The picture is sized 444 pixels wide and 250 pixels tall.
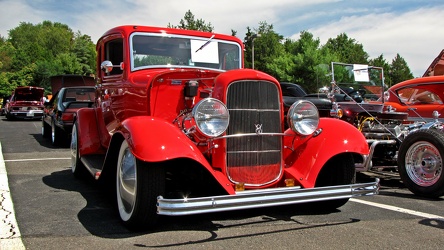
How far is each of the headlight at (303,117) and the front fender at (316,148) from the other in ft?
0.44

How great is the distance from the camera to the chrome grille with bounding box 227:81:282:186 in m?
3.94

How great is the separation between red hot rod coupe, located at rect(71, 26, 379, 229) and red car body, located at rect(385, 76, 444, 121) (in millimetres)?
4230

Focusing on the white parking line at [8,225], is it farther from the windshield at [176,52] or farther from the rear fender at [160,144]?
the windshield at [176,52]

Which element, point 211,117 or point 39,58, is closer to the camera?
point 211,117

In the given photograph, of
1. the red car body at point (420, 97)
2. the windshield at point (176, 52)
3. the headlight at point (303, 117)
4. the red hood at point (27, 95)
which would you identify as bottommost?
the headlight at point (303, 117)

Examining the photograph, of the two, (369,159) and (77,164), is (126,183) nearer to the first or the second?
(77,164)

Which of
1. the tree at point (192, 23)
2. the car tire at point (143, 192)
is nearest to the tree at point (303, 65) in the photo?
the tree at point (192, 23)

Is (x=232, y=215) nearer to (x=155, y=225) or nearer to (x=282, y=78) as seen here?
(x=155, y=225)

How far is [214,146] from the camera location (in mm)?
3893

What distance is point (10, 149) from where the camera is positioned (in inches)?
388

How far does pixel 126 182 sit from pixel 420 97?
6.57 metres

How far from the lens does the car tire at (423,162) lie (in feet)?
17.0

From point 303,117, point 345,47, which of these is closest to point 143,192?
point 303,117

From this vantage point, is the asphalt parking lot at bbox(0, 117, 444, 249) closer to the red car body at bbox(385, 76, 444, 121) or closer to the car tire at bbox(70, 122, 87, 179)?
the car tire at bbox(70, 122, 87, 179)
